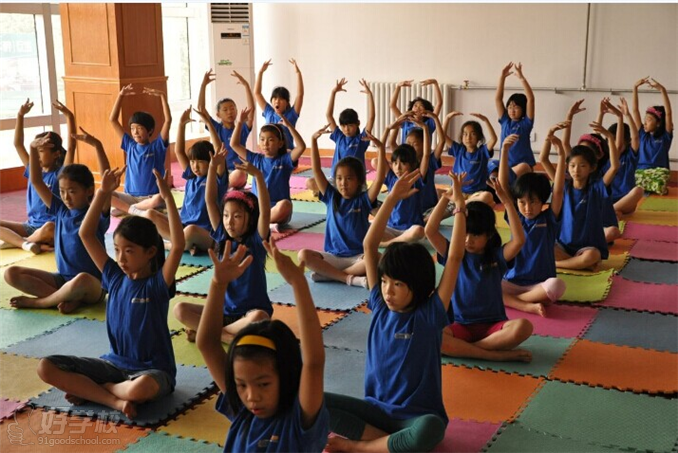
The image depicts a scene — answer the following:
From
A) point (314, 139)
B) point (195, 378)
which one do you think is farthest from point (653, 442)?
point (314, 139)

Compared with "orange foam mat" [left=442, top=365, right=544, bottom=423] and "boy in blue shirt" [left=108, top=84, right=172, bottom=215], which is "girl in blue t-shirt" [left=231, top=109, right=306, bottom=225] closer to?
"boy in blue shirt" [left=108, top=84, right=172, bottom=215]

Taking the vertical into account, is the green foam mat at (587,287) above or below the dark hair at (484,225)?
below

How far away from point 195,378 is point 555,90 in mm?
7239

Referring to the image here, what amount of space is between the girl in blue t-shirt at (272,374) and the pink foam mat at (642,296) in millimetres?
3231

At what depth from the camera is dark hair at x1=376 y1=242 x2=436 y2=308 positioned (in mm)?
2998

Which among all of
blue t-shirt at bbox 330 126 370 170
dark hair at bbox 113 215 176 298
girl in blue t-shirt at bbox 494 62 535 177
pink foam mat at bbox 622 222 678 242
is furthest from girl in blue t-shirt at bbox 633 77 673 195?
dark hair at bbox 113 215 176 298

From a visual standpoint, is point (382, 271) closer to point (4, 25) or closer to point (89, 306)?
point (89, 306)

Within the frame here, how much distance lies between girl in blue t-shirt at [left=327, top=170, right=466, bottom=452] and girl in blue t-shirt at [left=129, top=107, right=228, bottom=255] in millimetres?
3152

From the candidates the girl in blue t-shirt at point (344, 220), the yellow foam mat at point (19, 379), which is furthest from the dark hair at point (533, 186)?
the yellow foam mat at point (19, 379)

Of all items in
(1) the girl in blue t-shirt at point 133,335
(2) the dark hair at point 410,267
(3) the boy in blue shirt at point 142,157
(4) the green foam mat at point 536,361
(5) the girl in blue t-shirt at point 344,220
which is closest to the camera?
(2) the dark hair at point 410,267

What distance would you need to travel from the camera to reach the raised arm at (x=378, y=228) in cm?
322

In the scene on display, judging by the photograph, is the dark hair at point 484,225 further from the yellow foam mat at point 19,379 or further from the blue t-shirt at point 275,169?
the blue t-shirt at point 275,169

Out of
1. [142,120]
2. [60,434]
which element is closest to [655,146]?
[142,120]

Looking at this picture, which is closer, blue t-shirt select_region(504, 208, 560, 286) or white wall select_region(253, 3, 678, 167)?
blue t-shirt select_region(504, 208, 560, 286)
